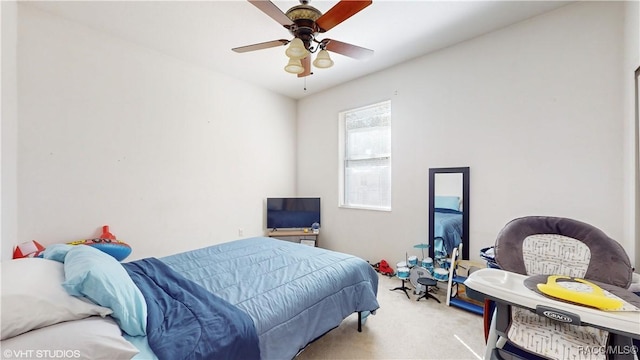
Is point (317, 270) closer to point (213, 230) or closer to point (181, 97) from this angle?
point (213, 230)

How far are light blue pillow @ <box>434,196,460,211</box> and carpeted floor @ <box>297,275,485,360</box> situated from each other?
104cm

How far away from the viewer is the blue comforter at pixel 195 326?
1.11 m

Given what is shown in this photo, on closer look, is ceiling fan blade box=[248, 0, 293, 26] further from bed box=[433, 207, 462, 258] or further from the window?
bed box=[433, 207, 462, 258]

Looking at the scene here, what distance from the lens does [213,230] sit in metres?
3.60

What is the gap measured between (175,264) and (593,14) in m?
4.05

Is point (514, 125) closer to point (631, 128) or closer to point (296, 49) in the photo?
point (631, 128)

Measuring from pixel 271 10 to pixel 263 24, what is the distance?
89 cm

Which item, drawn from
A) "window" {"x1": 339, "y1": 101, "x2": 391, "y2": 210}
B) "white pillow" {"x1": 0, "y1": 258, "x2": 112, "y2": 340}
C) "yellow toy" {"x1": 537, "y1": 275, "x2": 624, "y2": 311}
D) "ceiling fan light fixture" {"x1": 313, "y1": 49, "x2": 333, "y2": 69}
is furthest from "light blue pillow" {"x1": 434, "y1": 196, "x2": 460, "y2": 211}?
"white pillow" {"x1": 0, "y1": 258, "x2": 112, "y2": 340}

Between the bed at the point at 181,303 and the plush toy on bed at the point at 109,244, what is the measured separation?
72cm

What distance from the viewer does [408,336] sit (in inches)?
83.2

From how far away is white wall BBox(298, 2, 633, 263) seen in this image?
2084mm

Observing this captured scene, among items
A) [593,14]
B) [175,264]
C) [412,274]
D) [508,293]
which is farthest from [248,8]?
[412,274]

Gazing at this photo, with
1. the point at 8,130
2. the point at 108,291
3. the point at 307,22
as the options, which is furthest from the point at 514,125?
the point at 8,130

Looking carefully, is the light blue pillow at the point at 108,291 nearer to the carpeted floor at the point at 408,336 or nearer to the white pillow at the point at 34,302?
the white pillow at the point at 34,302
